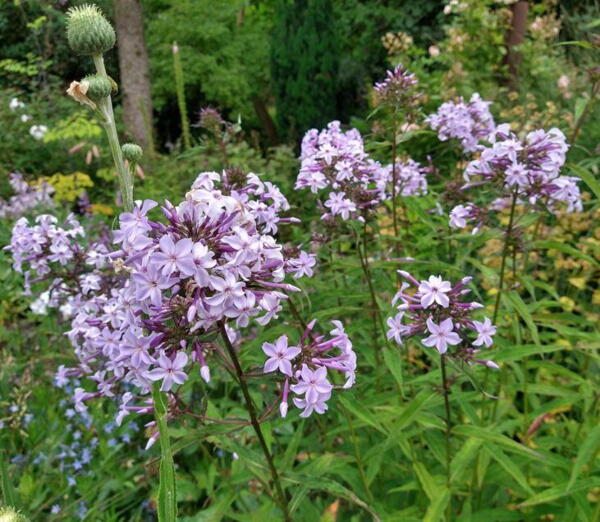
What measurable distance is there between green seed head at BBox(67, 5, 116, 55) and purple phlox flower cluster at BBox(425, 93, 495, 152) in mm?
1724

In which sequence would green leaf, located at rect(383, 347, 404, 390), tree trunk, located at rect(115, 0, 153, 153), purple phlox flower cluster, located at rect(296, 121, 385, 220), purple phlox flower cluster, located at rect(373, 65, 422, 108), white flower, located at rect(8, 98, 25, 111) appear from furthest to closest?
1. white flower, located at rect(8, 98, 25, 111)
2. tree trunk, located at rect(115, 0, 153, 153)
3. purple phlox flower cluster, located at rect(373, 65, 422, 108)
4. purple phlox flower cluster, located at rect(296, 121, 385, 220)
5. green leaf, located at rect(383, 347, 404, 390)

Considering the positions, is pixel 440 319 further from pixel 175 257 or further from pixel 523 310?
pixel 175 257

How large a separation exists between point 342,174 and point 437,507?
45.7 inches

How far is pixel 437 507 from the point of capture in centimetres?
183

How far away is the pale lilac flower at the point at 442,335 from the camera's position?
4.92 feet

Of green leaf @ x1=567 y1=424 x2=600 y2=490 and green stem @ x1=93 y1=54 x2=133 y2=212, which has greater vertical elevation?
green stem @ x1=93 y1=54 x2=133 y2=212

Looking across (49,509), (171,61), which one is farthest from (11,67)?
(49,509)

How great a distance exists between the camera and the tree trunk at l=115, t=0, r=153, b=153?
7832mm

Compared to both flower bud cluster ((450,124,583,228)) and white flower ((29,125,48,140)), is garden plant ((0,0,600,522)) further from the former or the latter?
white flower ((29,125,48,140))

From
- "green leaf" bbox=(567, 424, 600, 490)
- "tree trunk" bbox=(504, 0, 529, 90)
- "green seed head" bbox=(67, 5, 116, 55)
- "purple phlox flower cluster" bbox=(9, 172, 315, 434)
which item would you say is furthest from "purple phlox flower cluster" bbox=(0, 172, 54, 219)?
"tree trunk" bbox=(504, 0, 529, 90)

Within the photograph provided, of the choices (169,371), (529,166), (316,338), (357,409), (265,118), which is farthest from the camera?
(265,118)

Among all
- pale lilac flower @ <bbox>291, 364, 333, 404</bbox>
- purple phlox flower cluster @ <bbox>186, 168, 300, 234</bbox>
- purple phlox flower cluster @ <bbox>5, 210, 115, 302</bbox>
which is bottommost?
purple phlox flower cluster @ <bbox>5, 210, 115, 302</bbox>

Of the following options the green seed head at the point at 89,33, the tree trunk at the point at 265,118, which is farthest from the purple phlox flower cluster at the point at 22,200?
the tree trunk at the point at 265,118

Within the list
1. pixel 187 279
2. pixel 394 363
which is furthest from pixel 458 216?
pixel 187 279
